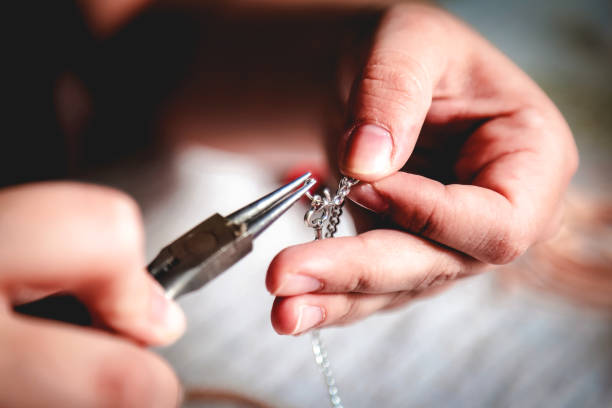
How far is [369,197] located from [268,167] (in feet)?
1.96

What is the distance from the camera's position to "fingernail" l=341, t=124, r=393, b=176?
1.75 ft

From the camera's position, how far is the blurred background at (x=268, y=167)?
2.42 ft

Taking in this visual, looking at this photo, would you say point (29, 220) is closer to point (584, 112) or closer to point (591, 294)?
point (591, 294)

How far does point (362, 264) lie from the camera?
0.54 metres

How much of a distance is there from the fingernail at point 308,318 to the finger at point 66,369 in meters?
0.25

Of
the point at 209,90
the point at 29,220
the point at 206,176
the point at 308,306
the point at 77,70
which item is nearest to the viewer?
the point at 29,220

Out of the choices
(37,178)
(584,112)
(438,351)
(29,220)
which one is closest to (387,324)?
(438,351)

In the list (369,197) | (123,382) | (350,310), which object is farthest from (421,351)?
(123,382)

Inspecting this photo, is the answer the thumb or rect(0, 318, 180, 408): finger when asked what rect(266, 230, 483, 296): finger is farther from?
rect(0, 318, 180, 408): finger

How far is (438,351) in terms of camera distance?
77 centimetres

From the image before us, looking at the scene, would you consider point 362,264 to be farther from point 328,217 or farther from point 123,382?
point 123,382

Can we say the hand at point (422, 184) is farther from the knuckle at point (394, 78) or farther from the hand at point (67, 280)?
the hand at point (67, 280)

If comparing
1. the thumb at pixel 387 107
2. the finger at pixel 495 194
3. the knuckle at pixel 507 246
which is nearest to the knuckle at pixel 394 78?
the thumb at pixel 387 107

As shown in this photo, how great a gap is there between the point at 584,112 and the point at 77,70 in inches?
59.3
